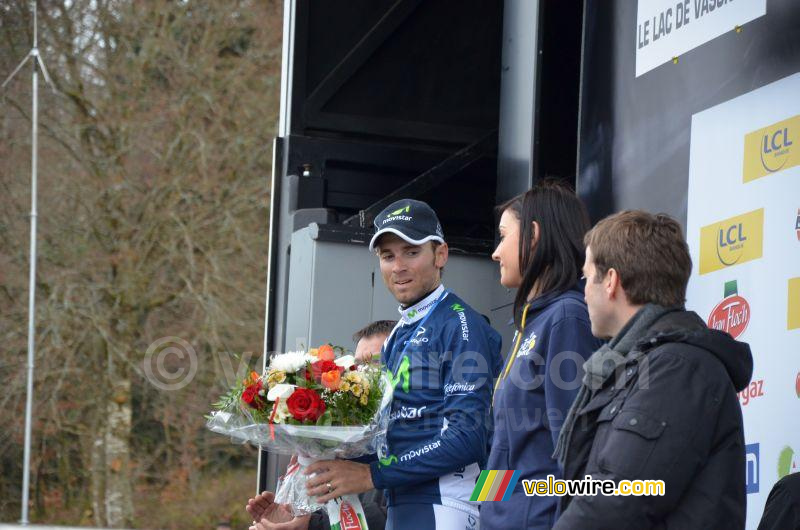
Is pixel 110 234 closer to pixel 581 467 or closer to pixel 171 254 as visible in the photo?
pixel 171 254

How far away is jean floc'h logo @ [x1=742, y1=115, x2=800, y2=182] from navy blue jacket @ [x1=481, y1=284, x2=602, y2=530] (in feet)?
2.54

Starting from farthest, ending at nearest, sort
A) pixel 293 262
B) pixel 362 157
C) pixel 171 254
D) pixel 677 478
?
1. pixel 171 254
2. pixel 362 157
3. pixel 293 262
4. pixel 677 478

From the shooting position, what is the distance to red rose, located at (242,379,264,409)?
3.62 m

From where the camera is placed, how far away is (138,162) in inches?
651

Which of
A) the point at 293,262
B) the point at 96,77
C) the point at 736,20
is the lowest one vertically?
the point at 293,262

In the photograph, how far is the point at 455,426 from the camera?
3582 millimetres

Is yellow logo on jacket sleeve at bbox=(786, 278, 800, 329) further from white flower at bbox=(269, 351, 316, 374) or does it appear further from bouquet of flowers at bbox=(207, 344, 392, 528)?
white flower at bbox=(269, 351, 316, 374)

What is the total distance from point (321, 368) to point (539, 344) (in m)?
0.75

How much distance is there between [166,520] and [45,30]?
711cm

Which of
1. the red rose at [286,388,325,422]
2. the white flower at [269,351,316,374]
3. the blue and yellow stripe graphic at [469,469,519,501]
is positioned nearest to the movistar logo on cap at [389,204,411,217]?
the white flower at [269,351,316,374]

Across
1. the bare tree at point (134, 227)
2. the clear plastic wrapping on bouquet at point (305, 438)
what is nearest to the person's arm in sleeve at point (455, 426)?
the clear plastic wrapping on bouquet at point (305, 438)

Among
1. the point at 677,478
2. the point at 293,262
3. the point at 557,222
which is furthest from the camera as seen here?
the point at 293,262

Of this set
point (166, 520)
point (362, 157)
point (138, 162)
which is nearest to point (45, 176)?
point (138, 162)

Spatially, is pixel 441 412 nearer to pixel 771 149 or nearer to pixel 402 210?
pixel 402 210
